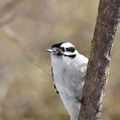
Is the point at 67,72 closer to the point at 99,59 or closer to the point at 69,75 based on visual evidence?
the point at 69,75

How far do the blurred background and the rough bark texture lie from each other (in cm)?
191

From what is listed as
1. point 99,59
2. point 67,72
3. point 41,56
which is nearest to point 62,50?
point 67,72

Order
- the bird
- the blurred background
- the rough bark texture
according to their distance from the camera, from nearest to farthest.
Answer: the rough bark texture < the bird < the blurred background

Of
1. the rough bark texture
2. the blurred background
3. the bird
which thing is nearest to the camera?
the rough bark texture

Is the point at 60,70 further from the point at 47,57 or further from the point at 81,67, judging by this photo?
the point at 47,57

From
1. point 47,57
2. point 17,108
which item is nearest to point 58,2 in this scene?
point 47,57

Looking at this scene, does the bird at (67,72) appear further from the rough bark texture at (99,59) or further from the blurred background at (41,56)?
the blurred background at (41,56)

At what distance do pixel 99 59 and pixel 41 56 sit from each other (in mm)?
2599

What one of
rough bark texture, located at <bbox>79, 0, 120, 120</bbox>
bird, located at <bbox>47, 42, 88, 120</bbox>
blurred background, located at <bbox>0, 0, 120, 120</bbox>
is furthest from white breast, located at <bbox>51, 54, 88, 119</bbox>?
blurred background, located at <bbox>0, 0, 120, 120</bbox>

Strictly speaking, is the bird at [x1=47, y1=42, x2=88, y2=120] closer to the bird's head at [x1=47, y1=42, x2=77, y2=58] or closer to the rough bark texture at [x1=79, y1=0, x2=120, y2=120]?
the bird's head at [x1=47, y1=42, x2=77, y2=58]

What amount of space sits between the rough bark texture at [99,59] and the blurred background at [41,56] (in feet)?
6.27

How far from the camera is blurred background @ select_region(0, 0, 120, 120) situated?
400 cm

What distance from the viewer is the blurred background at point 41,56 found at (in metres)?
4.00

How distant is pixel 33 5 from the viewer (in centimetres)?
474
